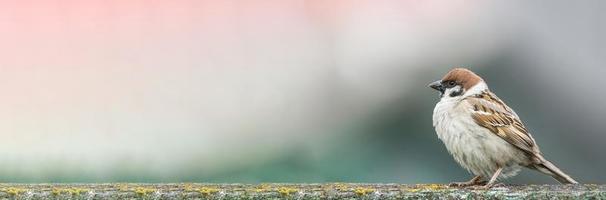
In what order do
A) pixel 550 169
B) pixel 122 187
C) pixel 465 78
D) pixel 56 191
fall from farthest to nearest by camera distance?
1. pixel 465 78
2. pixel 550 169
3. pixel 122 187
4. pixel 56 191

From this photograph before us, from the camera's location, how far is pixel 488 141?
4.89m

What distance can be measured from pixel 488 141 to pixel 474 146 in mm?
73

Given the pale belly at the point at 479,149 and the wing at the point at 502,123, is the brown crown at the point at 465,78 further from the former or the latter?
the pale belly at the point at 479,149

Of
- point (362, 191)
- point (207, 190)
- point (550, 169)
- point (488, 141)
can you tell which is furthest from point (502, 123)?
point (207, 190)

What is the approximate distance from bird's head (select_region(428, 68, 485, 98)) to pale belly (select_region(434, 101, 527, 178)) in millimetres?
213

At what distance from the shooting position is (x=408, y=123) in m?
6.34

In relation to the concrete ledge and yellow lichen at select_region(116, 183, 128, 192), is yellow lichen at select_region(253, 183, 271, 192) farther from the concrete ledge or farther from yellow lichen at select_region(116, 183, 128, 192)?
yellow lichen at select_region(116, 183, 128, 192)

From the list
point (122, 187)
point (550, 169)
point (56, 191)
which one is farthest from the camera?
point (550, 169)

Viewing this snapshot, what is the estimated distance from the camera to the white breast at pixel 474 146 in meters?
4.87

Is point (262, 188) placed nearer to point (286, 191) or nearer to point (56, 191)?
point (286, 191)

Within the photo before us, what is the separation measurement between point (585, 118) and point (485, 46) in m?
0.80

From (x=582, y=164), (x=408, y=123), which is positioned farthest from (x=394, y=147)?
(x=582, y=164)

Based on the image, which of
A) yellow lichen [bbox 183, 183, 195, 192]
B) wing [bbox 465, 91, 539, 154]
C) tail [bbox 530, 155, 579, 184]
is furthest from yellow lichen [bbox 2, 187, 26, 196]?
tail [bbox 530, 155, 579, 184]

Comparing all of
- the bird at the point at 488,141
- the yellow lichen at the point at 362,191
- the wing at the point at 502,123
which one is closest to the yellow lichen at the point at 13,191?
the yellow lichen at the point at 362,191
